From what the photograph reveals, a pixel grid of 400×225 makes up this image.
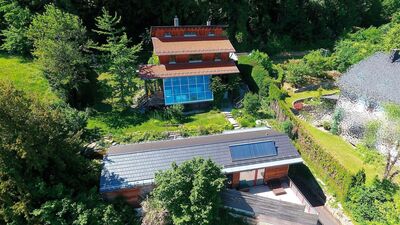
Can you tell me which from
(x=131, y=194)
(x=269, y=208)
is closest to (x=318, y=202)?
(x=269, y=208)

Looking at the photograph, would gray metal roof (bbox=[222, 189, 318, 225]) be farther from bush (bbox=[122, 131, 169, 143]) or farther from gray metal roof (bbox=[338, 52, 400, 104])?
gray metal roof (bbox=[338, 52, 400, 104])

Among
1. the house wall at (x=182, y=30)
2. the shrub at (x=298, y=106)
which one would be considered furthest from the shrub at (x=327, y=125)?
the house wall at (x=182, y=30)

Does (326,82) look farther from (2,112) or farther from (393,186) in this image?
(2,112)

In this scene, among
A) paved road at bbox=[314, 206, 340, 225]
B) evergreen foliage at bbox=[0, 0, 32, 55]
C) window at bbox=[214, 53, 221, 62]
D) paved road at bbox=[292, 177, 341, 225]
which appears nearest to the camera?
paved road at bbox=[314, 206, 340, 225]

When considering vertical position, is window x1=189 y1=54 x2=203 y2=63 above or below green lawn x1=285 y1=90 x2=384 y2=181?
above

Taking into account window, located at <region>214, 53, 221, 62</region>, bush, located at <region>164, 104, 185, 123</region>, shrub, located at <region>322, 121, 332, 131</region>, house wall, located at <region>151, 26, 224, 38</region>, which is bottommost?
shrub, located at <region>322, 121, 332, 131</region>

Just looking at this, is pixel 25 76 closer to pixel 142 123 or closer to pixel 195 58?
pixel 142 123

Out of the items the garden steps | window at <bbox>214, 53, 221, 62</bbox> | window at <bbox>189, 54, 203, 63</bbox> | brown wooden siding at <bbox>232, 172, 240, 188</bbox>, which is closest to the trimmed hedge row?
the garden steps

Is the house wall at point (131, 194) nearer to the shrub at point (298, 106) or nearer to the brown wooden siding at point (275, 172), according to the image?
the brown wooden siding at point (275, 172)
